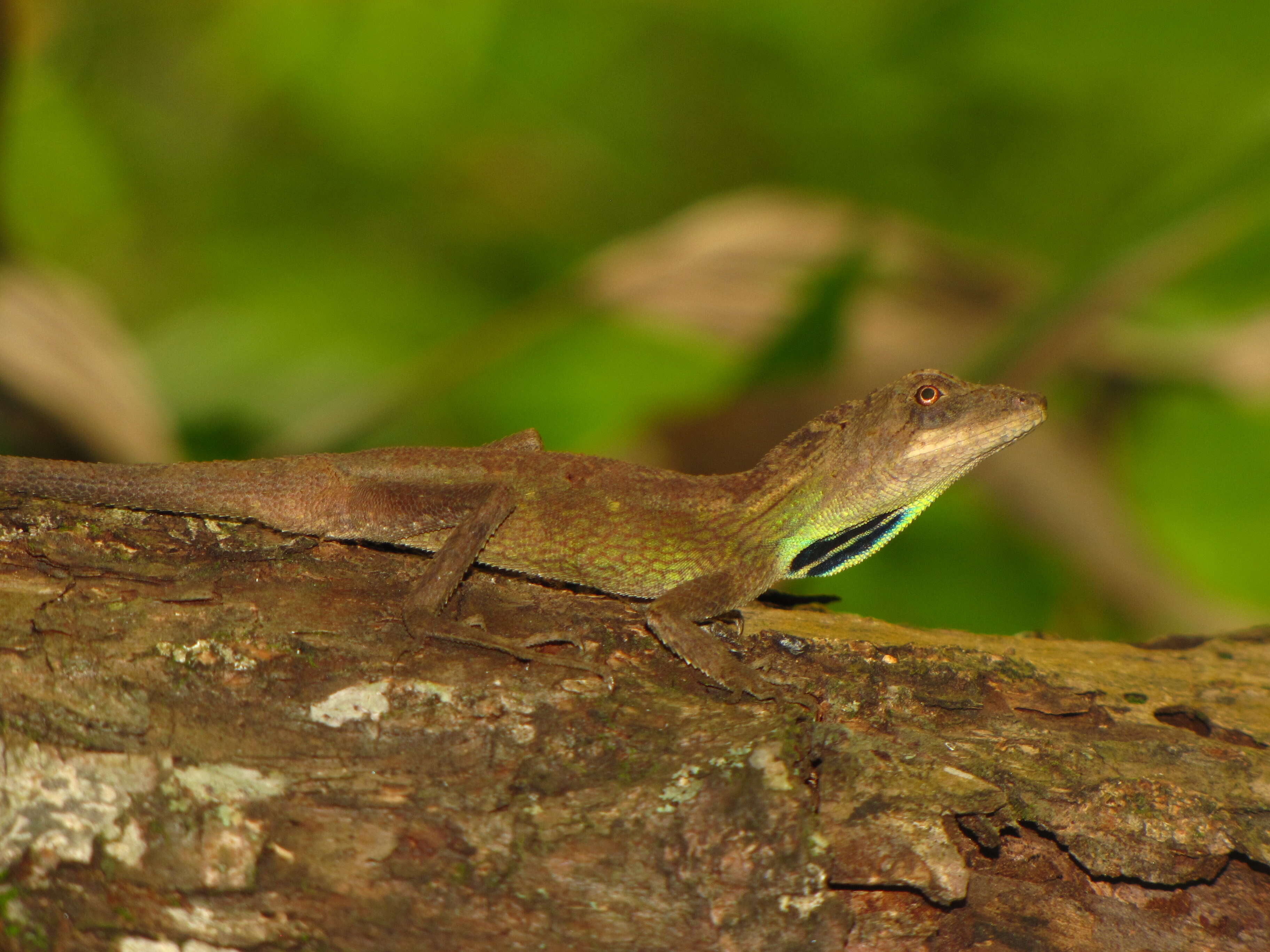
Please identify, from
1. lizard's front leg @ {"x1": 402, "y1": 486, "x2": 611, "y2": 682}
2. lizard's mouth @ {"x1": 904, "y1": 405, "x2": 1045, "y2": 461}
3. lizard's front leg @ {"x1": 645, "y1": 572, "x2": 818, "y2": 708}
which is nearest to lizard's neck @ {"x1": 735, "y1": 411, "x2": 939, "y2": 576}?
lizard's mouth @ {"x1": 904, "y1": 405, "x2": 1045, "y2": 461}

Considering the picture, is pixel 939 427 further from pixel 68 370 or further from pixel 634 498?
pixel 68 370

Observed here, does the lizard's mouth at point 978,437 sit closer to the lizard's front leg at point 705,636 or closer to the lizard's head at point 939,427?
the lizard's head at point 939,427

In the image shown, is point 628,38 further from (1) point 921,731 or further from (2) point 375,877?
(2) point 375,877

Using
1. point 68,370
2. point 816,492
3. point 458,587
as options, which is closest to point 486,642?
point 458,587

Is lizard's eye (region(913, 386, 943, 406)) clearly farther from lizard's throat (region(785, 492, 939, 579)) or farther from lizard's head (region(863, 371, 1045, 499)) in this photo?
lizard's throat (region(785, 492, 939, 579))

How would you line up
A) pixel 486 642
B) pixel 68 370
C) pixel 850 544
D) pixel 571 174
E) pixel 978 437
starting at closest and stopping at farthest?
pixel 486 642 < pixel 978 437 < pixel 850 544 < pixel 68 370 < pixel 571 174

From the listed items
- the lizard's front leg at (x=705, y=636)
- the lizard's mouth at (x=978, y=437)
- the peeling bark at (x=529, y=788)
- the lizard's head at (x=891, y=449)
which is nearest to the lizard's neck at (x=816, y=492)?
the lizard's head at (x=891, y=449)

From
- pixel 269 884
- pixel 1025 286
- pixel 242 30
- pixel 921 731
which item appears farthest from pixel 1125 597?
pixel 242 30
